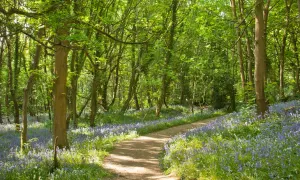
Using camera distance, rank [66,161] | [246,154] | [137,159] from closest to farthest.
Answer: [246,154] → [66,161] → [137,159]

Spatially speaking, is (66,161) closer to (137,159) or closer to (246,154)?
(137,159)

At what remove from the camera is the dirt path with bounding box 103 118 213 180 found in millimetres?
8545

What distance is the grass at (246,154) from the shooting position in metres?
5.69

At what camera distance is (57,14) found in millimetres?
6250

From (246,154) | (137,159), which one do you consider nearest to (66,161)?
(137,159)

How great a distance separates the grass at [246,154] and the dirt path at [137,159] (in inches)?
22.1

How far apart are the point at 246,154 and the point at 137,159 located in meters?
4.69

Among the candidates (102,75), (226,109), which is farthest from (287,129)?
(226,109)

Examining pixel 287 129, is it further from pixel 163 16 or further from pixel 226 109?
pixel 163 16

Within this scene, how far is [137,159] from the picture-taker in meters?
10.4

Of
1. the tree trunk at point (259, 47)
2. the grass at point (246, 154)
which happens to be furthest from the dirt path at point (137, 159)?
the tree trunk at point (259, 47)

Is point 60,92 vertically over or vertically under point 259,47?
under

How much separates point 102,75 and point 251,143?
12364 millimetres

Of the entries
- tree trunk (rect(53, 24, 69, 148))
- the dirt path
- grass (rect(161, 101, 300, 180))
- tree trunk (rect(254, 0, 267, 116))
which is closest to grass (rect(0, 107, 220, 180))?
the dirt path
